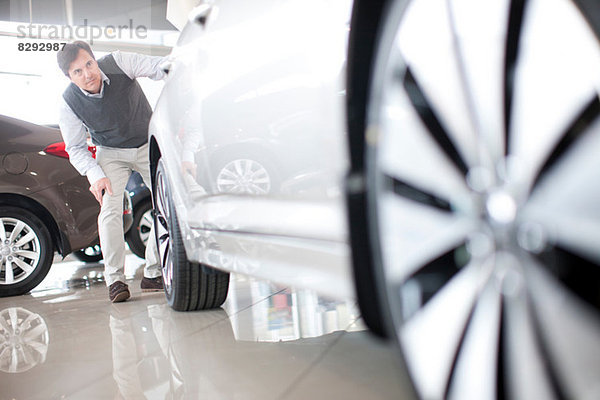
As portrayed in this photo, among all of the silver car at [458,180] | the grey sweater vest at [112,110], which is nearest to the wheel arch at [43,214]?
the grey sweater vest at [112,110]

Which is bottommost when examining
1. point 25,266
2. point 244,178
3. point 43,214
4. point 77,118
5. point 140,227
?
point 25,266

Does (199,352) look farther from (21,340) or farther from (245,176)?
(21,340)

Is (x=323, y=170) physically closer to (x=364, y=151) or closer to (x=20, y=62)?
(x=364, y=151)

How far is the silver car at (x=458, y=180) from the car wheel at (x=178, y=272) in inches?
46.4

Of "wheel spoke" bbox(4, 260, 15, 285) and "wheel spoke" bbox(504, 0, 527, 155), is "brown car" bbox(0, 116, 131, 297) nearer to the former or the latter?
"wheel spoke" bbox(4, 260, 15, 285)

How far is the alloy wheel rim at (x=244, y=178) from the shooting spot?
4.15 feet

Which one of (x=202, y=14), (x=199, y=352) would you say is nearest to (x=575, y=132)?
(x=202, y=14)

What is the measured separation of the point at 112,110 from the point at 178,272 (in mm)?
1148

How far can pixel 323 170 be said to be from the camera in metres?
0.98

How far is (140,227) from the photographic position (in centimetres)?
414

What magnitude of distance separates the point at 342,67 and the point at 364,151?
0.21m

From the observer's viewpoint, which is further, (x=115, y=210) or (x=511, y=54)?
(x=115, y=210)

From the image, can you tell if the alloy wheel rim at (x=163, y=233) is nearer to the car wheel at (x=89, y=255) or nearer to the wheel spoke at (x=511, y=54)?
the wheel spoke at (x=511, y=54)

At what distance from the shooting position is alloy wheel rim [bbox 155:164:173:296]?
235 cm
